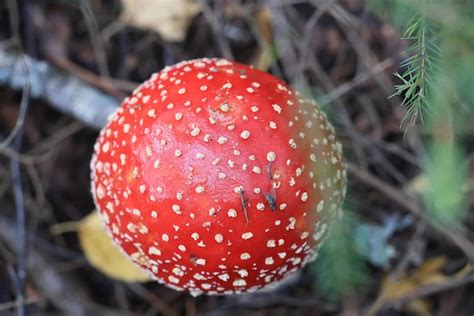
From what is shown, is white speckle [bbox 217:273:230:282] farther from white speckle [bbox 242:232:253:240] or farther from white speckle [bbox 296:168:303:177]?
white speckle [bbox 296:168:303:177]

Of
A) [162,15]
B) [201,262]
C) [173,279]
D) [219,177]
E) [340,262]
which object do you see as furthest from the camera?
[162,15]

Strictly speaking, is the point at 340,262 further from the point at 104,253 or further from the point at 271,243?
the point at 104,253

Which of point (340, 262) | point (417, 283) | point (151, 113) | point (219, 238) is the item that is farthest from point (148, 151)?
point (417, 283)

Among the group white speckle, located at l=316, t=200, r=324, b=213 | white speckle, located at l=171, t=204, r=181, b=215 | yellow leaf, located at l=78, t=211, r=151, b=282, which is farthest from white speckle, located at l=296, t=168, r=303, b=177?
yellow leaf, located at l=78, t=211, r=151, b=282

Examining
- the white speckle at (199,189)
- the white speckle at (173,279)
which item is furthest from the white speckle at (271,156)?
the white speckle at (173,279)

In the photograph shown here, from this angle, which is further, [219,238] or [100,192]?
[100,192]

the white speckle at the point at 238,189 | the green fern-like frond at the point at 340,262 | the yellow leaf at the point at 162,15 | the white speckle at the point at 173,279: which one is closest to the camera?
the white speckle at the point at 238,189

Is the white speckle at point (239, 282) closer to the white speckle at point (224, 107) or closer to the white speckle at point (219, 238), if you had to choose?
the white speckle at point (219, 238)
